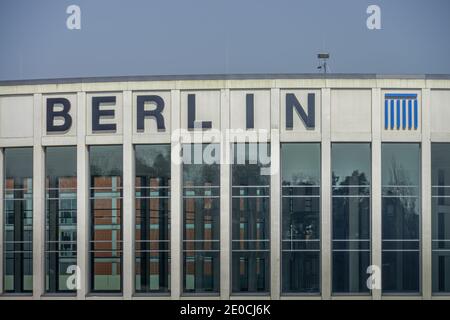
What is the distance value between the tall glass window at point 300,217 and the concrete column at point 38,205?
10.9 meters

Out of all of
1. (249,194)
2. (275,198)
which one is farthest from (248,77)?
(275,198)

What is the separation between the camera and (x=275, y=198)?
3653 cm

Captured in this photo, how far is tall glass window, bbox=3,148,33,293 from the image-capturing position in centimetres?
3769

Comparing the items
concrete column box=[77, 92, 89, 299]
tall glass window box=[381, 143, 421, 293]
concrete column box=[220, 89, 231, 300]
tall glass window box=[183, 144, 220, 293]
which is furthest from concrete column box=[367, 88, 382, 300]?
concrete column box=[77, 92, 89, 299]

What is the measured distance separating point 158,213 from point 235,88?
6598mm

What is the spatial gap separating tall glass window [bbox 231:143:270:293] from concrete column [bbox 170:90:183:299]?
2399mm

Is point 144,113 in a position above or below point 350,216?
above

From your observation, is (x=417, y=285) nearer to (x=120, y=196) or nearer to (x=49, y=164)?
(x=120, y=196)

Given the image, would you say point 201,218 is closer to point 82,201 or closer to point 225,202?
point 225,202

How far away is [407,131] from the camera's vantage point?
120 feet

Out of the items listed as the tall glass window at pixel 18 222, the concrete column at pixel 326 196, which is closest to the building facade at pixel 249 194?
the concrete column at pixel 326 196

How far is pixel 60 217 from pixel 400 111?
52.7 feet

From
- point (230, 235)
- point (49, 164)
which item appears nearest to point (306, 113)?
point (230, 235)

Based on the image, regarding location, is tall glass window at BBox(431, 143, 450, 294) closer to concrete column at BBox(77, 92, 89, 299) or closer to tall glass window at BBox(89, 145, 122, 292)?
tall glass window at BBox(89, 145, 122, 292)
